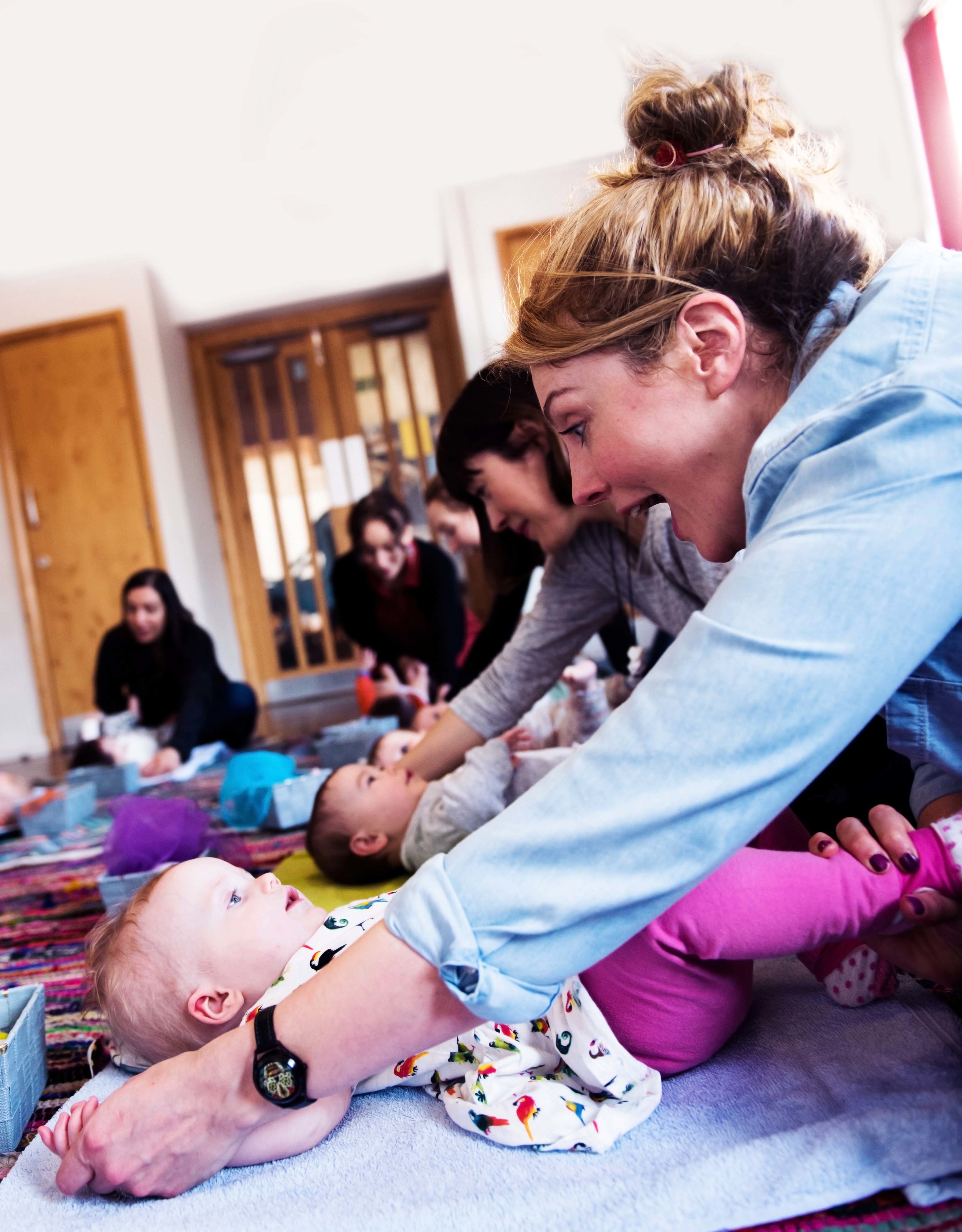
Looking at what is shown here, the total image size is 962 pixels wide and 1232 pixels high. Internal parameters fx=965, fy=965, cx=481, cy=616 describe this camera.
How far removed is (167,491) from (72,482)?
60 centimetres

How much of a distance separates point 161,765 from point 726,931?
2.88 m

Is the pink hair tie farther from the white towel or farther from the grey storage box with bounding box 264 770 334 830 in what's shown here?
the grey storage box with bounding box 264 770 334 830

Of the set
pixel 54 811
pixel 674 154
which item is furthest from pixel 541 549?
pixel 54 811

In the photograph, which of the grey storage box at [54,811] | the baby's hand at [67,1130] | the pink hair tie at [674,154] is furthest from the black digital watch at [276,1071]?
the grey storage box at [54,811]

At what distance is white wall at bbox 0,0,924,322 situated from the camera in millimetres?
3539

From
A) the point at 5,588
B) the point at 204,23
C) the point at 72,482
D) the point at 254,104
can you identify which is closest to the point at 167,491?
the point at 72,482

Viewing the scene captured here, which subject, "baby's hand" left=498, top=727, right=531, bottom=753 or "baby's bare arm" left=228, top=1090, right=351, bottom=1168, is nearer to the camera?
"baby's bare arm" left=228, top=1090, right=351, bottom=1168

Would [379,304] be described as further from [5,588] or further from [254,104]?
[5,588]

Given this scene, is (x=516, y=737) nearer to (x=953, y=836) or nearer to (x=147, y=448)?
(x=953, y=836)

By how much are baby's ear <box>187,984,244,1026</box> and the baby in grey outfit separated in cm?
63

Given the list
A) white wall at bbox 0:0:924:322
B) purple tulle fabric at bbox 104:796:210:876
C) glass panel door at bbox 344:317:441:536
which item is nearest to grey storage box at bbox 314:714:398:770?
purple tulle fabric at bbox 104:796:210:876

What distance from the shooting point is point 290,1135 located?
2.93 feet

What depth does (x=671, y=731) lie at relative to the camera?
0.61 metres

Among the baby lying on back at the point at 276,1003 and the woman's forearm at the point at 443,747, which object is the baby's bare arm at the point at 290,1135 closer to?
the baby lying on back at the point at 276,1003
